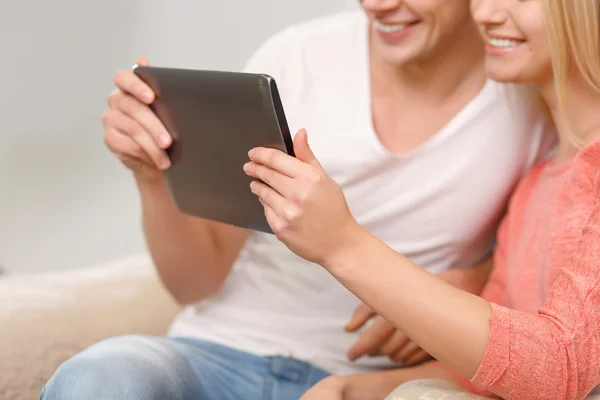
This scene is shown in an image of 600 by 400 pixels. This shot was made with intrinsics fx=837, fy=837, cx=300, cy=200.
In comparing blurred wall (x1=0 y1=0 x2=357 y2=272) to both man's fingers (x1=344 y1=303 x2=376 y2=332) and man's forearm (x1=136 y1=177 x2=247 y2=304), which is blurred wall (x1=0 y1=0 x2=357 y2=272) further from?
man's fingers (x1=344 y1=303 x2=376 y2=332)

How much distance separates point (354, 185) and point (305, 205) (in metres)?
0.34

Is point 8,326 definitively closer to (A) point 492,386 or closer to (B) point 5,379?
(B) point 5,379

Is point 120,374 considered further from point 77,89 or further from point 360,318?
point 77,89

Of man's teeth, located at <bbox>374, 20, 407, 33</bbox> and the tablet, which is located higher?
man's teeth, located at <bbox>374, 20, 407, 33</bbox>

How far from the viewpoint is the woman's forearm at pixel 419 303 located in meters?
0.82

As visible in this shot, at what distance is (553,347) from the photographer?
807 mm

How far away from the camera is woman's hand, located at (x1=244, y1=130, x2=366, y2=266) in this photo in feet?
2.63

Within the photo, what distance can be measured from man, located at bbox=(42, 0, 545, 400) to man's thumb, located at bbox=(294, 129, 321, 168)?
29 cm

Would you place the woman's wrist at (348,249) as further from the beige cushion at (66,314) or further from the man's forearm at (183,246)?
the beige cushion at (66,314)

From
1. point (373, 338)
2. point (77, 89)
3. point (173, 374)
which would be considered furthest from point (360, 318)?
point (77, 89)

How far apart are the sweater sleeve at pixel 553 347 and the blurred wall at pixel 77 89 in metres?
1.74

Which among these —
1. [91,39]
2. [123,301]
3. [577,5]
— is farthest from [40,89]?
[577,5]

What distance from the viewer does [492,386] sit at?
0.82 meters

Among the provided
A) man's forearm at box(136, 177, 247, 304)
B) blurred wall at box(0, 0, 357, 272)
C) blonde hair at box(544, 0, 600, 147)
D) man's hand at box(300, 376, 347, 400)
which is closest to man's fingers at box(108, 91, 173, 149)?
man's forearm at box(136, 177, 247, 304)
